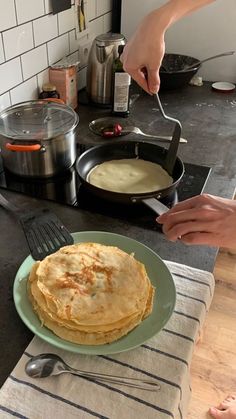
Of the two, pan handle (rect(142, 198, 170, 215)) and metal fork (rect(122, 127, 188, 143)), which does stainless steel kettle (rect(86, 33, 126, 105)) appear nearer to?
metal fork (rect(122, 127, 188, 143))

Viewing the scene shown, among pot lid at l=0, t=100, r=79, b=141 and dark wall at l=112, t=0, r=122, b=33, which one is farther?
dark wall at l=112, t=0, r=122, b=33

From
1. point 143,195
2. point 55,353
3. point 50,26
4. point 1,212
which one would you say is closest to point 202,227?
point 143,195

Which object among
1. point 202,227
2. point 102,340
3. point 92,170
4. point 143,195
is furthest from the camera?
point 92,170

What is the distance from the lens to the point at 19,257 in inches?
31.7

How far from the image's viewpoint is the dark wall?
172cm

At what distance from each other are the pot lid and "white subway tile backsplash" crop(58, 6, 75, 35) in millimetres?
346

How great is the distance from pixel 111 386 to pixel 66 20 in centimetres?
119

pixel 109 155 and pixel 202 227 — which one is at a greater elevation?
pixel 202 227

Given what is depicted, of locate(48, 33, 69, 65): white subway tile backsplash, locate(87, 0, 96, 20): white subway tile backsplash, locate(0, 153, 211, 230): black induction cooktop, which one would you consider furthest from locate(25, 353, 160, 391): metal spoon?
locate(87, 0, 96, 20): white subway tile backsplash

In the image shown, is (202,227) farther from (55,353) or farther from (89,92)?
(89,92)

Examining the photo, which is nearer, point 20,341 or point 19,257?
point 20,341

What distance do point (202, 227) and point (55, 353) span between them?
32cm

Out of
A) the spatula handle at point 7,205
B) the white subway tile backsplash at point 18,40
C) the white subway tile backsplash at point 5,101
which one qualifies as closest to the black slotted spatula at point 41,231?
the spatula handle at point 7,205

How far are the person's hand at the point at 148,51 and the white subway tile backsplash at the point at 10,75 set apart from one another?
1.07 feet
